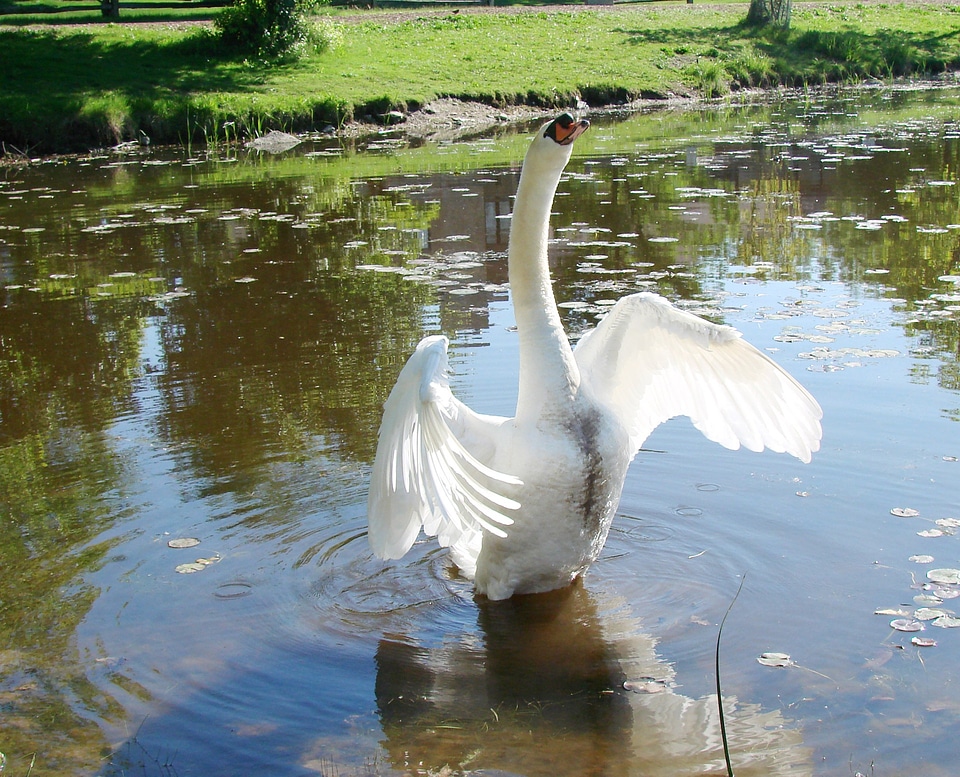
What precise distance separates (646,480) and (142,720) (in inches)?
117

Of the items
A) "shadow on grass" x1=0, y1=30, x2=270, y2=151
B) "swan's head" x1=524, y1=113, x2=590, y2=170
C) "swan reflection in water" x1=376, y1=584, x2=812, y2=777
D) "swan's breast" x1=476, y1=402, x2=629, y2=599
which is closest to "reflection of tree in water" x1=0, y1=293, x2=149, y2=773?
"swan reflection in water" x1=376, y1=584, x2=812, y2=777

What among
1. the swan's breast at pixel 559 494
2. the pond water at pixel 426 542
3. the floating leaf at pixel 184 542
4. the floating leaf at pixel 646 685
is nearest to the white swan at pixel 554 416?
the swan's breast at pixel 559 494

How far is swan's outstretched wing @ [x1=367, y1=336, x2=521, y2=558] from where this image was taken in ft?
12.4

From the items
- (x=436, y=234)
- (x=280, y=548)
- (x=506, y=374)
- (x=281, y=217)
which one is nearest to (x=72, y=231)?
(x=281, y=217)

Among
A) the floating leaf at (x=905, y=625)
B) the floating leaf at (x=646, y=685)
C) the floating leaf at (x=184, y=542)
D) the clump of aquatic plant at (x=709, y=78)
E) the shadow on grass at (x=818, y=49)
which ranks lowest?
the floating leaf at (x=646, y=685)

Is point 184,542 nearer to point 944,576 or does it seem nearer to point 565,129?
point 565,129

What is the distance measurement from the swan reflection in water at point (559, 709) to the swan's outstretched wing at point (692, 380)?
100 centimetres

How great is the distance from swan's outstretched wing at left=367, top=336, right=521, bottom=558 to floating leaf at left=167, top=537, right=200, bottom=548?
4.58ft

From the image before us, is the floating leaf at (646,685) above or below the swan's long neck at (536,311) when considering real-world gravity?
below

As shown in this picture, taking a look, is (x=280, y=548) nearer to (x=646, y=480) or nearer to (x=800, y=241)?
(x=646, y=480)

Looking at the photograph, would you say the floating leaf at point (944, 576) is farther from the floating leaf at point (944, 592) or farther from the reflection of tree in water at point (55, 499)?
the reflection of tree in water at point (55, 499)

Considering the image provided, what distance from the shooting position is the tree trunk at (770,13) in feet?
109

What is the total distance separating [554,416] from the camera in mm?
4484

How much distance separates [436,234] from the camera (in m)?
12.4
